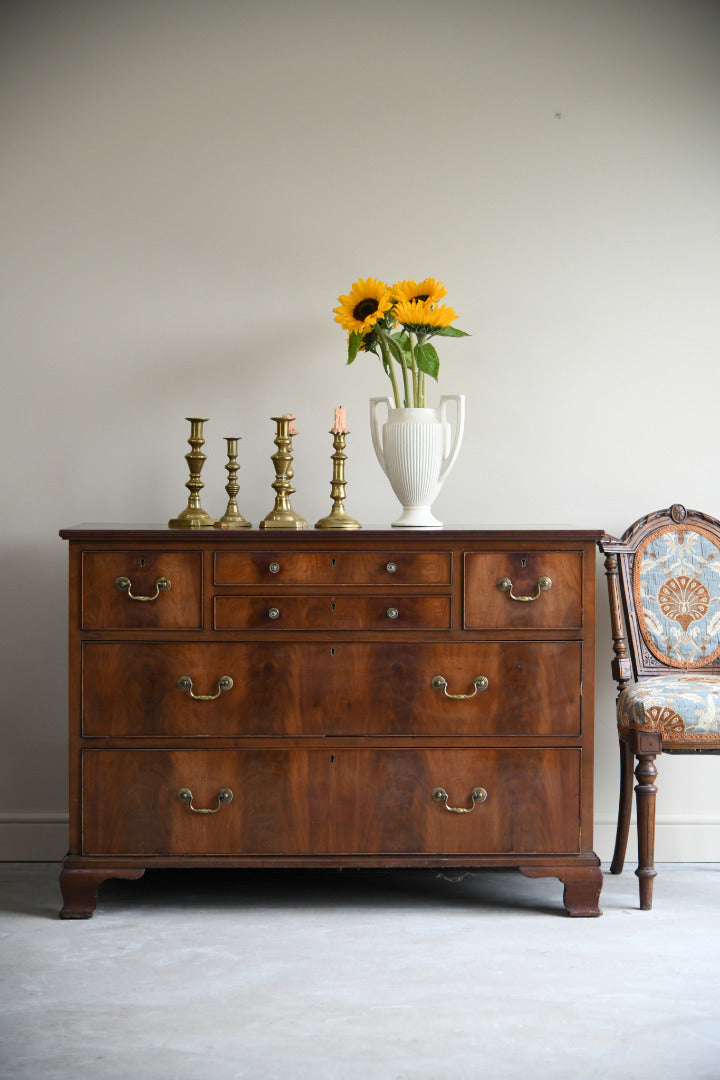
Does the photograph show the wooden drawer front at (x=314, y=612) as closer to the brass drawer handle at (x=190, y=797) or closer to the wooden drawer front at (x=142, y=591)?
the wooden drawer front at (x=142, y=591)

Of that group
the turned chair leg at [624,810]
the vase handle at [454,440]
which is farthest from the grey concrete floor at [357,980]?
the vase handle at [454,440]

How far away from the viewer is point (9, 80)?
125 inches

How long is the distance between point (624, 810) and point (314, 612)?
1.13 meters

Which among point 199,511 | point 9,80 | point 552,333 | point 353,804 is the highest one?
point 9,80

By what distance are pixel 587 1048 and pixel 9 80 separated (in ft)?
9.78

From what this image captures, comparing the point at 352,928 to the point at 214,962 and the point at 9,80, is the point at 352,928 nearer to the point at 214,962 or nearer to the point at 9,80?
the point at 214,962

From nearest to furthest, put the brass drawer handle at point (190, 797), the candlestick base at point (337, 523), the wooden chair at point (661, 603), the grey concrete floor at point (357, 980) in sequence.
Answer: the grey concrete floor at point (357, 980) → the brass drawer handle at point (190, 797) → the candlestick base at point (337, 523) → the wooden chair at point (661, 603)

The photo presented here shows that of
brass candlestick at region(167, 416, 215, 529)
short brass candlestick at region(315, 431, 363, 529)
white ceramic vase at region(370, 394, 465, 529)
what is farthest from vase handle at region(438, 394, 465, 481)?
brass candlestick at region(167, 416, 215, 529)

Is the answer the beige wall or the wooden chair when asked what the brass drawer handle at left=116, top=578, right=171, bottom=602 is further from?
the wooden chair

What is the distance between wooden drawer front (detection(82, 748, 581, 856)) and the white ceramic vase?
64 centimetres

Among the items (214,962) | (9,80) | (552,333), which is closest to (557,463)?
(552,333)

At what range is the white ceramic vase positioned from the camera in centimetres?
278

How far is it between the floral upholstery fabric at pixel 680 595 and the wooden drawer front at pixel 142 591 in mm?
1281

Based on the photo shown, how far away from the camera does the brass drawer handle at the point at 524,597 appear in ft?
8.68
